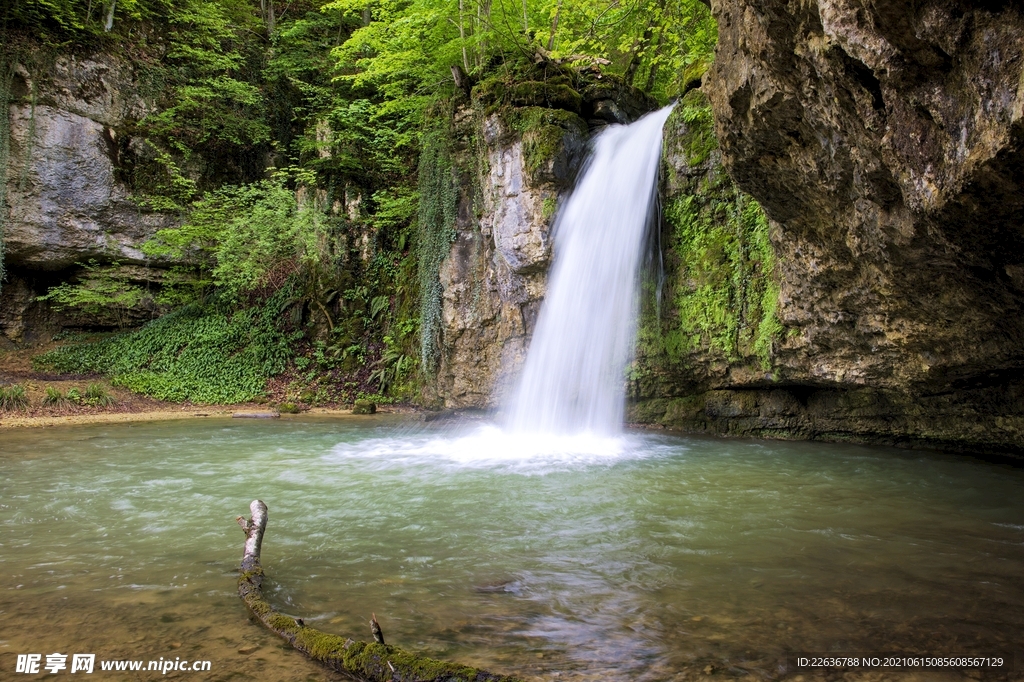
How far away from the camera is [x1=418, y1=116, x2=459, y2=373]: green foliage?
46.2 ft

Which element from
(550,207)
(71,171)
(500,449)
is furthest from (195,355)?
(550,207)

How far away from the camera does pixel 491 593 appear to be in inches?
150

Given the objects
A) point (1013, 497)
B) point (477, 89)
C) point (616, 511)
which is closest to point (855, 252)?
point (1013, 497)

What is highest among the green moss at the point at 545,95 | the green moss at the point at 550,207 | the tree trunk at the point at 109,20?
the tree trunk at the point at 109,20

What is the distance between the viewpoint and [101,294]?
17078 millimetres

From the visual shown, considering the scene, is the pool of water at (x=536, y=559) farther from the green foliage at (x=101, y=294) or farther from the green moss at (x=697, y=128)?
the green foliage at (x=101, y=294)

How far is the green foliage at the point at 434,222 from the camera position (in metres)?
14.1

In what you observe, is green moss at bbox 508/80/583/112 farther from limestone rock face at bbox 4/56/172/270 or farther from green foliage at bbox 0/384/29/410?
limestone rock face at bbox 4/56/172/270

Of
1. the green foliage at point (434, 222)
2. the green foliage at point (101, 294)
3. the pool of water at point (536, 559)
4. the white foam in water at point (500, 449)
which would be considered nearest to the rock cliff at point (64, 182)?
the green foliage at point (101, 294)

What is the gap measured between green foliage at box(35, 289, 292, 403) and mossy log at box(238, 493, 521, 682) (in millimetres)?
13761

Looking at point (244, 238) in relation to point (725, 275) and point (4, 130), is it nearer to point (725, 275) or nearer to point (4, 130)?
point (4, 130)

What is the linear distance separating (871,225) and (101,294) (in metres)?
19.1

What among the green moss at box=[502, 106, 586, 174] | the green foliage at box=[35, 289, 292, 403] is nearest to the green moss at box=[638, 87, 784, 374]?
the green moss at box=[502, 106, 586, 174]

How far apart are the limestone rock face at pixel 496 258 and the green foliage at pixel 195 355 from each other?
5903mm
